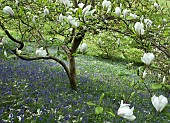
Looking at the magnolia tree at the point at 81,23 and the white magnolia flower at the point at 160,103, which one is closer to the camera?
the white magnolia flower at the point at 160,103

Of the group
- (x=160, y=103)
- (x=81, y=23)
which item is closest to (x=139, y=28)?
(x=81, y=23)

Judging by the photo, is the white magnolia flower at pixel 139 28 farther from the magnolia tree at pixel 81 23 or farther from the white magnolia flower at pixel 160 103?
the white magnolia flower at pixel 160 103

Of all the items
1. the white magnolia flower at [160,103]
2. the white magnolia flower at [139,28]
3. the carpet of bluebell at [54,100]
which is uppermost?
the white magnolia flower at [139,28]

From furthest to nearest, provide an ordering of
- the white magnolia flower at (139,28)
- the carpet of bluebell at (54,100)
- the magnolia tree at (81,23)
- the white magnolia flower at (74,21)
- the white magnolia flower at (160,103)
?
1. the carpet of bluebell at (54,100)
2. the white magnolia flower at (74,21)
3. the magnolia tree at (81,23)
4. the white magnolia flower at (139,28)
5. the white magnolia flower at (160,103)

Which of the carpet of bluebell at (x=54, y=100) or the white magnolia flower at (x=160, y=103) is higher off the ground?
the white magnolia flower at (x=160, y=103)

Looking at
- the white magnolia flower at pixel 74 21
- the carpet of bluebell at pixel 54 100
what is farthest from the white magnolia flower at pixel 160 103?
the carpet of bluebell at pixel 54 100

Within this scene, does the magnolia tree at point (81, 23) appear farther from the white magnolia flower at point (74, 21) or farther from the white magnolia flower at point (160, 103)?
the white magnolia flower at point (160, 103)

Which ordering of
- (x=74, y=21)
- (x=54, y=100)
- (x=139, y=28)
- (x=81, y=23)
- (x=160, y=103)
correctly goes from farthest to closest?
(x=54, y=100) → (x=74, y=21) → (x=81, y=23) → (x=139, y=28) → (x=160, y=103)

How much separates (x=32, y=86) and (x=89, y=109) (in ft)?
5.53

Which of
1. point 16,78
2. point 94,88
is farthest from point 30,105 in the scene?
point 94,88

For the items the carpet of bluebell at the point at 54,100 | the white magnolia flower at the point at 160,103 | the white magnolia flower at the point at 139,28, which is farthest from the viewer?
the carpet of bluebell at the point at 54,100

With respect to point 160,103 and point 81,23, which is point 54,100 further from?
point 160,103

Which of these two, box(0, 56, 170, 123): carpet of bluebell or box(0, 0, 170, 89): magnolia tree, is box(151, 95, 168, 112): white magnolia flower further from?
box(0, 56, 170, 123): carpet of bluebell

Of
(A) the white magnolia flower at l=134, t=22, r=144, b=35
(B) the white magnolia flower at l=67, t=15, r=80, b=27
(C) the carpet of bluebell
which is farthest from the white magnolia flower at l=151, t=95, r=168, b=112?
(C) the carpet of bluebell
